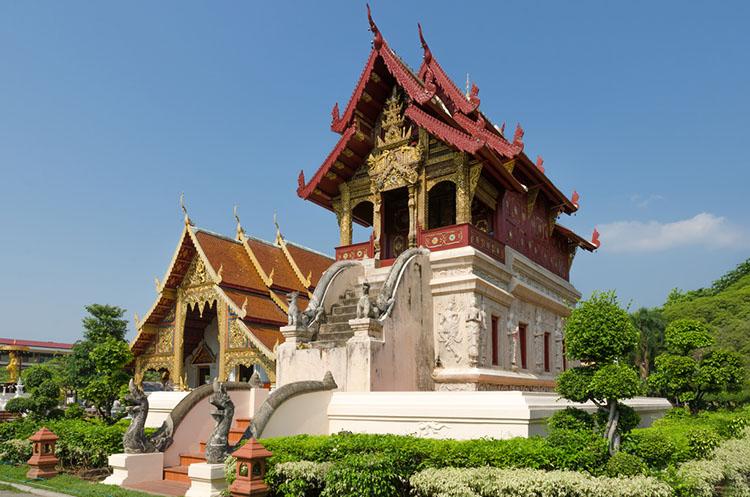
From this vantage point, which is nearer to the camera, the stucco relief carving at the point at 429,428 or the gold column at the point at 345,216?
the stucco relief carving at the point at 429,428

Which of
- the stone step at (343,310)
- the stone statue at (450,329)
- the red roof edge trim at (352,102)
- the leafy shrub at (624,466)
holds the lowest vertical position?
the leafy shrub at (624,466)

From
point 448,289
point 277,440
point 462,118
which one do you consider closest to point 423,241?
point 448,289

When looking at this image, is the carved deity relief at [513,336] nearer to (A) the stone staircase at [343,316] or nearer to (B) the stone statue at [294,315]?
Result: (A) the stone staircase at [343,316]

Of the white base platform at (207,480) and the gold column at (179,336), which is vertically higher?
the gold column at (179,336)

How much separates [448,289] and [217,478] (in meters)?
6.12

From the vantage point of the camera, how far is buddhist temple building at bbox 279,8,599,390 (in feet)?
38.8

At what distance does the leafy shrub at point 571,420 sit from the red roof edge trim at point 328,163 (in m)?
8.81

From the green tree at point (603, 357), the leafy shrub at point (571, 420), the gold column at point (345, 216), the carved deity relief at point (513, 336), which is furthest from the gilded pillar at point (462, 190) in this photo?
the leafy shrub at point (571, 420)

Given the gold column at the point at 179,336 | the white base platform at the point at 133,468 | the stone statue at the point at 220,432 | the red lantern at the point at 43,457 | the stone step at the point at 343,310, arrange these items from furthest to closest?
the gold column at the point at 179,336, the stone step at the point at 343,310, the red lantern at the point at 43,457, the white base platform at the point at 133,468, the stone statue at the point at 220,432

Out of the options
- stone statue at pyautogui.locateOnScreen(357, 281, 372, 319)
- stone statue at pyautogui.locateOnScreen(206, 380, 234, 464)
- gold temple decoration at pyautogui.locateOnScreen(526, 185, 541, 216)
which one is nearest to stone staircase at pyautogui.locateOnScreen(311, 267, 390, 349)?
stone statue at pyautogui.locateOnScreen(357, 281, 372, 319)

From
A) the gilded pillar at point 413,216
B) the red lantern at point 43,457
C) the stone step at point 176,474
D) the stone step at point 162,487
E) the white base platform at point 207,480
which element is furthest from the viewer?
the gilded pillar at point 413,216

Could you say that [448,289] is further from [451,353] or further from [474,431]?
[474,431]

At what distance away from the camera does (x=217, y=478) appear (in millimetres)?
7770

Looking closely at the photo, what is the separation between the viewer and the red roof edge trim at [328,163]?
14086mm
